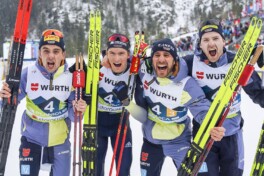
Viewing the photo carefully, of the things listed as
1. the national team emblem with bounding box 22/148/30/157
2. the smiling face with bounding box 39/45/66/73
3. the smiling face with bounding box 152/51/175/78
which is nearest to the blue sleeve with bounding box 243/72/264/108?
the smiling face with bounding box 152/51/175/78

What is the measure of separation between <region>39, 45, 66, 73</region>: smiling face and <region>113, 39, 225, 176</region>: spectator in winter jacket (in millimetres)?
582

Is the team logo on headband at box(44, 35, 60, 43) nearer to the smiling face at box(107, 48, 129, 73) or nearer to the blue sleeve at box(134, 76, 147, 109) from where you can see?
the smiling face at box(107, 48, 129, 73)

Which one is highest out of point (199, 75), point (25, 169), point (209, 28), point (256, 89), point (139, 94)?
point (209, 28)

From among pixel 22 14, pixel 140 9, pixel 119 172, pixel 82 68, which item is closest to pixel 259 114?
Answer: pixel 119 172

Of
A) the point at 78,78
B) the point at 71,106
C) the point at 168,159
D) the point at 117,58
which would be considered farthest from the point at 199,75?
the point at 168,159

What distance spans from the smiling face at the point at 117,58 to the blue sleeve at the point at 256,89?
1151 mm

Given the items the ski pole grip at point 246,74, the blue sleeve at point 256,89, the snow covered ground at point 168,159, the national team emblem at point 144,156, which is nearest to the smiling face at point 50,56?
the national team emblem at point 144,156

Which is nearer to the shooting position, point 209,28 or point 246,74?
point 246,74

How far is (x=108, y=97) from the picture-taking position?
140 inches

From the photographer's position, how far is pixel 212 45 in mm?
3006

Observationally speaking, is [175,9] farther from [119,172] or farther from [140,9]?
[119,172]

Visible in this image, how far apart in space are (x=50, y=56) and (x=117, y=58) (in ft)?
2.07

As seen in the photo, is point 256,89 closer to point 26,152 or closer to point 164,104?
point 164,104

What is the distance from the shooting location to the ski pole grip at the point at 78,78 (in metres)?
3.13
